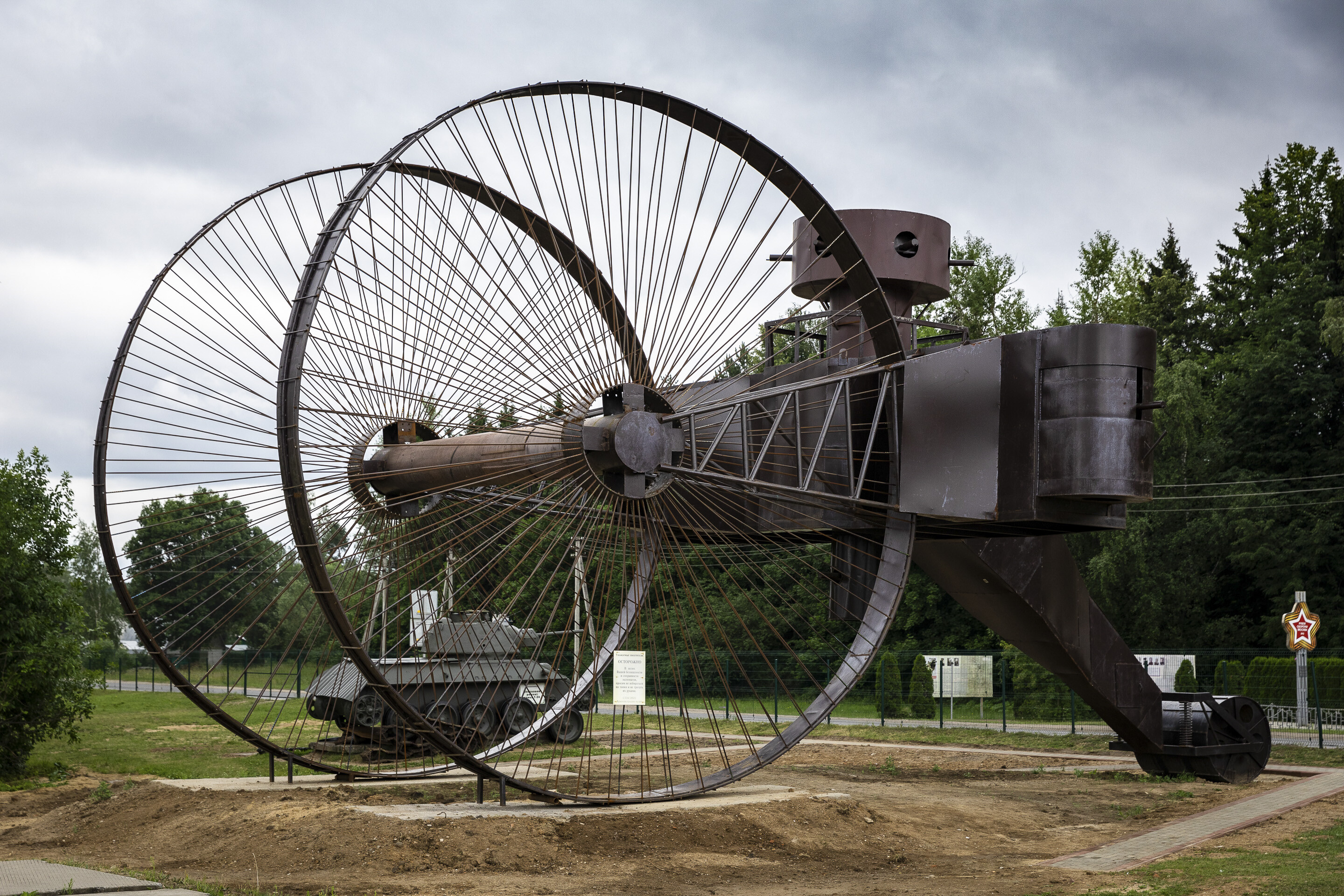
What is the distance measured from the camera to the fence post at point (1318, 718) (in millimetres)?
19688

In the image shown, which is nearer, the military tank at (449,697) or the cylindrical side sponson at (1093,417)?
the cylindrical side sponson at (1093,417)

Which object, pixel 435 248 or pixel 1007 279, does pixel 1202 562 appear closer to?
pixel 1007 279

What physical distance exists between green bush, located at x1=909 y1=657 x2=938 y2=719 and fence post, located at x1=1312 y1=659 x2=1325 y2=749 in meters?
8.35

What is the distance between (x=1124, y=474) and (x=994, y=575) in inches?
106

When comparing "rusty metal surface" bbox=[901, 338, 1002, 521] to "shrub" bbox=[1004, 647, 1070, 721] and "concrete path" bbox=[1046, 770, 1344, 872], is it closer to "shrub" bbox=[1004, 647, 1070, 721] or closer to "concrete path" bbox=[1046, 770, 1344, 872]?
"concrete path" bbox=[1046, 770, 1344, 872]

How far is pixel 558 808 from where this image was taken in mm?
10734

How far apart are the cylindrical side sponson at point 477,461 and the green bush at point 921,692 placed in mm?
20383

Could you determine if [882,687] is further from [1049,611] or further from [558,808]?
[558,808]

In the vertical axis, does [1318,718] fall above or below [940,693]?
above

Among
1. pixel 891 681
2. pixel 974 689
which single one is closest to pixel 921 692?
pixel 891 681

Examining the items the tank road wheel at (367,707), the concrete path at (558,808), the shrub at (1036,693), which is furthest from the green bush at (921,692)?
the concrete path at (558,808)

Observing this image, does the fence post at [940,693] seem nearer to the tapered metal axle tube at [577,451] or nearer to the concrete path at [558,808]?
the concrete path at [558,808]

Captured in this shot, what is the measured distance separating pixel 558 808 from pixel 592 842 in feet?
2.77

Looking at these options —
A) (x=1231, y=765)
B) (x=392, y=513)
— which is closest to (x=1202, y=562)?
(x=1231, y=765)
